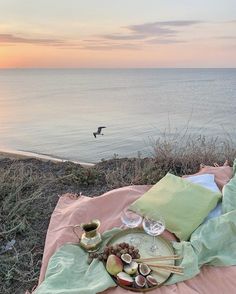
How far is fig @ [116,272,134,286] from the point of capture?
2232 mm

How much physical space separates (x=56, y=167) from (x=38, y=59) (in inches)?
854

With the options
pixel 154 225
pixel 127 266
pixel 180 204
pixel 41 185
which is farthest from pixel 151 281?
pixel 41 185

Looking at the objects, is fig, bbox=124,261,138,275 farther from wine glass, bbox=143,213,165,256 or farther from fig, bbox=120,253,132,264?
wine glass, bbox=143,213,165,256

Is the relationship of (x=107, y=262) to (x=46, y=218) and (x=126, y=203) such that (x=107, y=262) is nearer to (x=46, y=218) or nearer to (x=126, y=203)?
(x=126, y=203)

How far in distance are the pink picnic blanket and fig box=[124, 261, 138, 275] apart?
11 centimetres

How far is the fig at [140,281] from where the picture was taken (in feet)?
7.30

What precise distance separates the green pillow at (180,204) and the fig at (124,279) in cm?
60

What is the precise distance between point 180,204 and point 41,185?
5.67 feet

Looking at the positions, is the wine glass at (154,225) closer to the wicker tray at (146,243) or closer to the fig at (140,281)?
the wicker tray at (146,243)

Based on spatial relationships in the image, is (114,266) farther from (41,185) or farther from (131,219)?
(41,185)

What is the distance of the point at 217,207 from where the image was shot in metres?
3.04

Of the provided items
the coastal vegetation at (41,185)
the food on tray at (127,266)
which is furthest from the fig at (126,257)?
the coastal vegetation at (41,185)

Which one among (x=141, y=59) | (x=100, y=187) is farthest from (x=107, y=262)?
(x=141, y=59)

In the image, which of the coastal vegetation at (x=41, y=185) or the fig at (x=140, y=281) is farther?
the coastal vegetation at (x=41, y=185)
